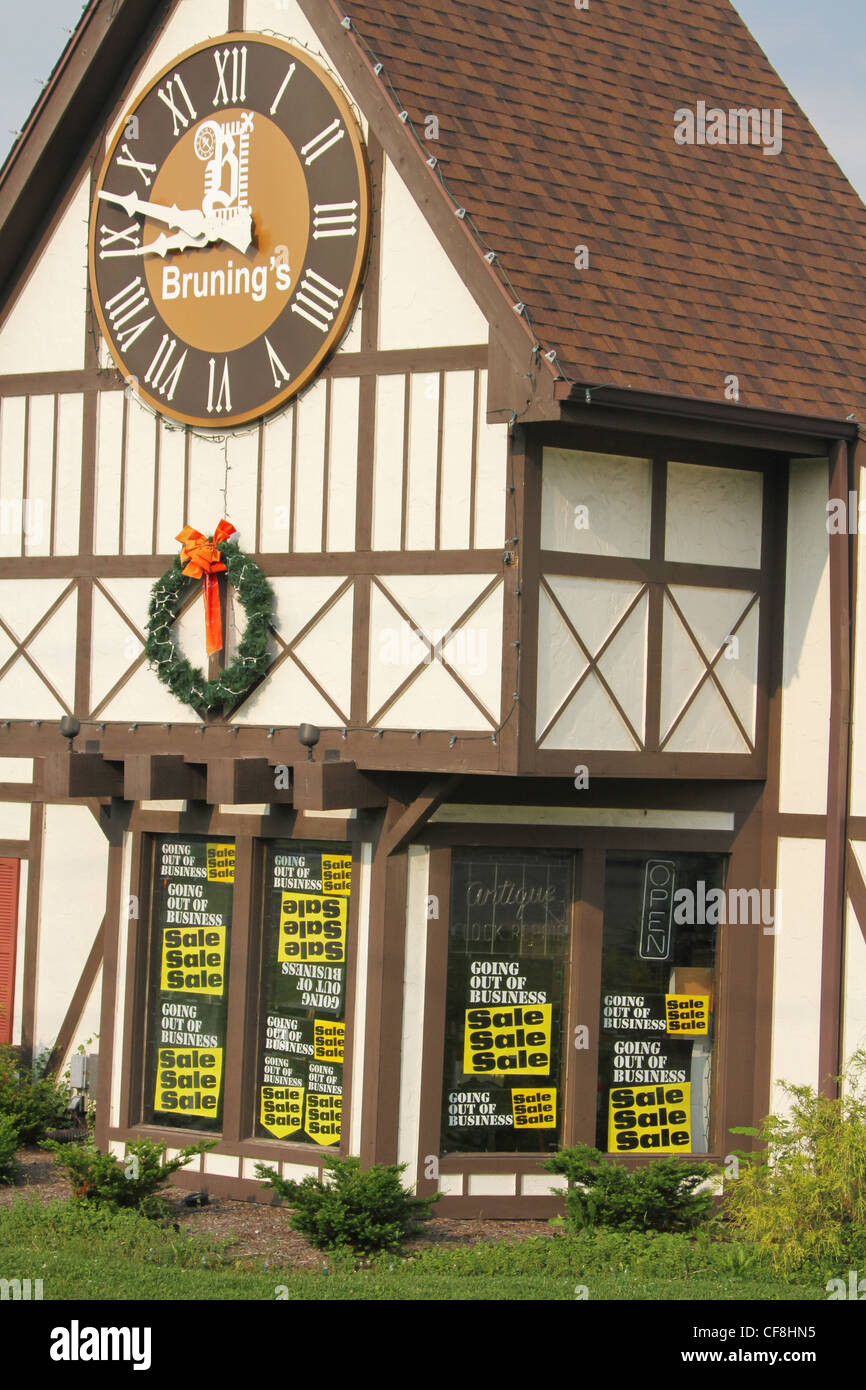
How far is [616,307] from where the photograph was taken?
43.7ft

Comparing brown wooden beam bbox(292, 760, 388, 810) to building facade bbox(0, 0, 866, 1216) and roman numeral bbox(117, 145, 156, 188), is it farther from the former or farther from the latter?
roman numeral bbox(117, 145, 156, 188)

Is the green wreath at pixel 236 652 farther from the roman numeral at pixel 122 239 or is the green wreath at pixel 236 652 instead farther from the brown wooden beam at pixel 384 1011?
the roman numeral at pixel 122 239

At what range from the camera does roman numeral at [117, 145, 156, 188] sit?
49.1 ft

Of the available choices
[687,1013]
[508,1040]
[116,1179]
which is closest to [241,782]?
[508,1040]

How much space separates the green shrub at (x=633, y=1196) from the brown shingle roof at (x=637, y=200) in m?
5.31

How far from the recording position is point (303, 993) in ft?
46.8

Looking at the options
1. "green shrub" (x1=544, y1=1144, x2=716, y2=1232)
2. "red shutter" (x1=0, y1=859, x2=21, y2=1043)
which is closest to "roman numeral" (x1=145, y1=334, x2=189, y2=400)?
"red shutter" (x1=0, y1=859, x2=21, y2=1043)

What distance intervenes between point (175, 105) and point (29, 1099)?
818 cm

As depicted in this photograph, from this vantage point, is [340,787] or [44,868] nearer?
[340,787]

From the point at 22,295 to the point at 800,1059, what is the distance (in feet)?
29.1

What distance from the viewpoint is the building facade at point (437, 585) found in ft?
43.5

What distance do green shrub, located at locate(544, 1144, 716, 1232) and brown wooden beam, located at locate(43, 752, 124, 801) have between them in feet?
15.1

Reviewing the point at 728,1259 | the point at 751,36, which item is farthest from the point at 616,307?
the point at 728,1259
